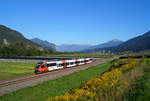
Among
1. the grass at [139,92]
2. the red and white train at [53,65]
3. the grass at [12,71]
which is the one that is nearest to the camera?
the grass at [139,92]

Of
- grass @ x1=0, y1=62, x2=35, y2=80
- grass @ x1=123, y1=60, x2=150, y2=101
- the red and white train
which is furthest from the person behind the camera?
the red and white train

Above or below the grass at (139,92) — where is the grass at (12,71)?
below

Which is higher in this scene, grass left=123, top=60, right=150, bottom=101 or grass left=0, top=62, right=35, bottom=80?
grass left=123, top=60, right=150, bottom=101

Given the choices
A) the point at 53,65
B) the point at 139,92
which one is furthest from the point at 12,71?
the point at 139,92

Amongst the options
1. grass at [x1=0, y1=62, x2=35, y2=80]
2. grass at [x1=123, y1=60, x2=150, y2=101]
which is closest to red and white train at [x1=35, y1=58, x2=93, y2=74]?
grass at [x1=0, y1=62, x2=35, y2=80]

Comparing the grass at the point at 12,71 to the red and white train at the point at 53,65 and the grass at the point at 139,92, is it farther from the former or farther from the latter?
the grass at the point at 139,92

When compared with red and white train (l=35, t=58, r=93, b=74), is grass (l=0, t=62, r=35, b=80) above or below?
below

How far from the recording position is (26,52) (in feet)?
427

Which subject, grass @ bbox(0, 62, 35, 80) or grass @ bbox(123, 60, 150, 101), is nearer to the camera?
grass @ bbox(123, 60, 150, 101)

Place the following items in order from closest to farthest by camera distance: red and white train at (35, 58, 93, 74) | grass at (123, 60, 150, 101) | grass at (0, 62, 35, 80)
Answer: grass at (123, 60, 150, 101) < grass at (0, 62, 35, 80) < red and white train at (35, 58, 93, 74)

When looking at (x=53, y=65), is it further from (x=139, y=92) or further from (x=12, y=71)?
(x=139, y=92)

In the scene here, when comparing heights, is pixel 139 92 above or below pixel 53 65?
above

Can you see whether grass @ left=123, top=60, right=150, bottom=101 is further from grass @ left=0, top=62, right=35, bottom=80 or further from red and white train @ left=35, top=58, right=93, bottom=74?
red and white train @ left=35, top=58, right=93, bottom=74

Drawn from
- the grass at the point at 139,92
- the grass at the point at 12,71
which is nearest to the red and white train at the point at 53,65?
the grass at the point at 12,71
